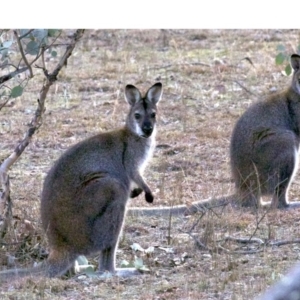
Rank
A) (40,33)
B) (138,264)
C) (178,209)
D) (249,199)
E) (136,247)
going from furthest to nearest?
(249,199)
(178,209)
(136,247)
(40,33)
(138,264)

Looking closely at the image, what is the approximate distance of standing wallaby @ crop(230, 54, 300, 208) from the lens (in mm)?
6867

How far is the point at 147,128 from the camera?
19.5ft

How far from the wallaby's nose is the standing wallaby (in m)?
1.13

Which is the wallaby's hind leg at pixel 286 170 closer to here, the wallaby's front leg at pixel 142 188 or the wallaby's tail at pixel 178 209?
the wallaby's tail at pixel 178 209

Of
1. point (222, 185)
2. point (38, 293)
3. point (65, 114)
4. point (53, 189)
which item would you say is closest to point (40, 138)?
point (65, 114)

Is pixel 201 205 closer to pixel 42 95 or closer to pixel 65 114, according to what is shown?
pixel 42 95

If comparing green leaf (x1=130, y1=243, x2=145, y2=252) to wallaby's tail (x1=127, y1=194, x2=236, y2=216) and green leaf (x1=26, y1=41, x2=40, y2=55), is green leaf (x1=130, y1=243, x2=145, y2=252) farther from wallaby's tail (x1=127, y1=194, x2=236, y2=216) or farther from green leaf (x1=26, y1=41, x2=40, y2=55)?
green leaf (x1=26, y1=41, x2=40, y2=55)

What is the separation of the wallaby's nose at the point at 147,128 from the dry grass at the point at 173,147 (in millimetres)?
698

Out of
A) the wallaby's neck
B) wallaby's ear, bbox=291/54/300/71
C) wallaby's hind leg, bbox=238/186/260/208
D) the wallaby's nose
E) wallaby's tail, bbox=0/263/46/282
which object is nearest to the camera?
wallaby's tail, bbox=0/263/46/282

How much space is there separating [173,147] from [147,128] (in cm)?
272

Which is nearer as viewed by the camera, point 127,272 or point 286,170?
point 127,272

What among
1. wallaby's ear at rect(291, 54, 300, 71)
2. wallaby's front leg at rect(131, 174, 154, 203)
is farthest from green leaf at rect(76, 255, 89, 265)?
wallaby's ear at rect(291, 54, 300, 71)

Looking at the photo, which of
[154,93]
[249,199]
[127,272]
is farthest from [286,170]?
[127,272]

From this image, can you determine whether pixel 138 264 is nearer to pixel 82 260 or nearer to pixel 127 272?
pixel 127 272
